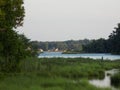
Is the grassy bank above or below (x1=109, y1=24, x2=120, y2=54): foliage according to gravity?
below

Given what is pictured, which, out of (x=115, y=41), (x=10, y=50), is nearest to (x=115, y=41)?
(x=115, y=41)

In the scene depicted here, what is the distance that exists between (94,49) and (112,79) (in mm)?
111318

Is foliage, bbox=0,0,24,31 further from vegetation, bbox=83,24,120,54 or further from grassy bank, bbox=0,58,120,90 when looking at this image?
vegetation, bbox=83,24,120,54

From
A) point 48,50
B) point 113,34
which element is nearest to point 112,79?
point 113,34

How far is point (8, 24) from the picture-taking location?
117 ft

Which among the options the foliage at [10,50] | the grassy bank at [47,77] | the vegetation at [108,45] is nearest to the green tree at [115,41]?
the vegetation at [108,45]

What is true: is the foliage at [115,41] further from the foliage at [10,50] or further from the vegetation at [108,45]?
the foliage at [10,50]

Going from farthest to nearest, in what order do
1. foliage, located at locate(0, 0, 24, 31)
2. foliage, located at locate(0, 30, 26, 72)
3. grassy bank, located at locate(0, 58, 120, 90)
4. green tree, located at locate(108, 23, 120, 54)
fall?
green tree, located at locate(108, 23, 120, 54)
foliage, located at locate(0, 30, 26, 72)
foliage, located at locate(0, 0, 24, 31)
grassy bank, located at locate(0, 58, 120, 90)

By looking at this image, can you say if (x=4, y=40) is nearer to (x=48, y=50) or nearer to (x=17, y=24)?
(x=17, y=24)

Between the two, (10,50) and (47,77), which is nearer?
(47,77)

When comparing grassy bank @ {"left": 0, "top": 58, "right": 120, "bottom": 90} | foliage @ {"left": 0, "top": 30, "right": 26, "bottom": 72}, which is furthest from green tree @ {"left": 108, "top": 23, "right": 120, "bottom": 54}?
foliage @ {"left": 0, "top": 30, "right": 26, "bottom": 72}

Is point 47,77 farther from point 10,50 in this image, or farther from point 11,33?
point 11,33

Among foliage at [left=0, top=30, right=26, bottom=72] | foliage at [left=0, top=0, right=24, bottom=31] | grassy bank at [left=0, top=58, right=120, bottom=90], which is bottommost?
grassy bank at [left=0, top=58, right=120, bottom=90]

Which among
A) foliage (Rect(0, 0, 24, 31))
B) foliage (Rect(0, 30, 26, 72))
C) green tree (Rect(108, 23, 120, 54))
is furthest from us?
green tree (Rect(108, 23, 120, 54))
